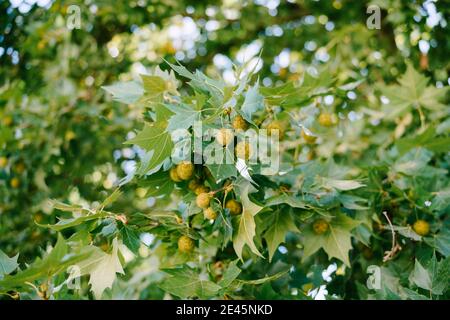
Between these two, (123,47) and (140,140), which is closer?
(140,140)

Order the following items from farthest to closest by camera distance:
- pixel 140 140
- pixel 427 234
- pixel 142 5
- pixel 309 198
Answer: pixel 142 5 < pixel 427 234 < pixel 309 198 < pixel 140 140

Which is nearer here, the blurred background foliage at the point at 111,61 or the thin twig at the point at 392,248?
the thin twig at the point at 392,248

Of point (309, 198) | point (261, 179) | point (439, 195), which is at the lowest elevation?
point (439, 195)

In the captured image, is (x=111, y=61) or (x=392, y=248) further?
(x=111, y=61)

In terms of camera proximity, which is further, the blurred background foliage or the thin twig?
the blurred background foliage

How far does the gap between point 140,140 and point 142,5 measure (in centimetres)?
269

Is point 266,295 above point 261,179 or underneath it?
underneath

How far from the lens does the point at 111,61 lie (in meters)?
4.40

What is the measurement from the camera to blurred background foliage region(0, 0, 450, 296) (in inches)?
143

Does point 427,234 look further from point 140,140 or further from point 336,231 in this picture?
point 140,140

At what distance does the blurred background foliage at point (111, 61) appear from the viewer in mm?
3637

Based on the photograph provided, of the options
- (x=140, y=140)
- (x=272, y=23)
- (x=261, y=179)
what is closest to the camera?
(x=140, y=140)

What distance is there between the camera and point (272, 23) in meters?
4.83
